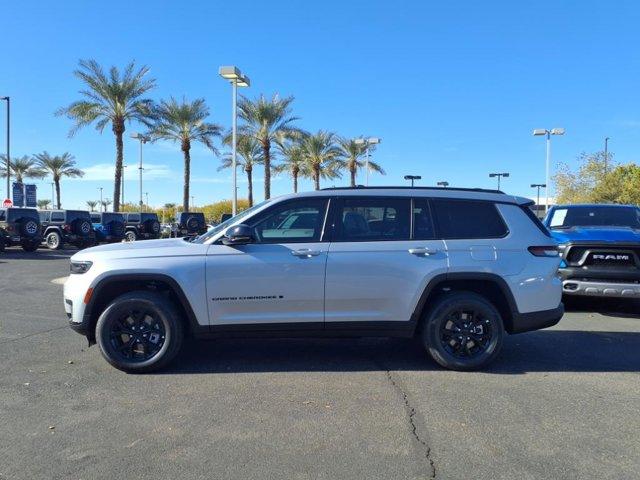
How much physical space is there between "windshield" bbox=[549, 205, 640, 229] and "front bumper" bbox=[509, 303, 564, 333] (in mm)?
4571

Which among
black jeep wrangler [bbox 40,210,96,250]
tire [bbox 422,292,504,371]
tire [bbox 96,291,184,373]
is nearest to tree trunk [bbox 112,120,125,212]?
black jeep wrangler [bbox 40,210,96,250]

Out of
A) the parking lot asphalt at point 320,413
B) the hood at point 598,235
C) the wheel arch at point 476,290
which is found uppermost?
the hood at point 598,235

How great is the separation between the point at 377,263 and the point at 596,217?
6.53m

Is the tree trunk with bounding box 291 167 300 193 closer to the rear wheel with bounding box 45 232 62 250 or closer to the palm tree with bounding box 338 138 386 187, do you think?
the palm tree with bounding box 338 138 386 187

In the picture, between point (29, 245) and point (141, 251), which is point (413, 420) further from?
point (29, 245)

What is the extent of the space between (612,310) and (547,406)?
543 cm

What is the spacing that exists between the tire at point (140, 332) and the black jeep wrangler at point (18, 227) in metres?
17.0

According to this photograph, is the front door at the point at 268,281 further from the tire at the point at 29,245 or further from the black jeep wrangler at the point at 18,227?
the tire at the point at 29,245

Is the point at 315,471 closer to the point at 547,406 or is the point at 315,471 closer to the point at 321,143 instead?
the point at 547,406

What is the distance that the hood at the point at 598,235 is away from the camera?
26.5 ft

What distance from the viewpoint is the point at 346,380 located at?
16.8ft

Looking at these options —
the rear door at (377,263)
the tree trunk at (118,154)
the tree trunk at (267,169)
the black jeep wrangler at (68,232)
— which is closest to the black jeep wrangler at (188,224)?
the tree trunk at (118,154)

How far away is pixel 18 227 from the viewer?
64.8 ft

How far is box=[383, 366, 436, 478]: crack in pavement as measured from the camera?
11.5ft
